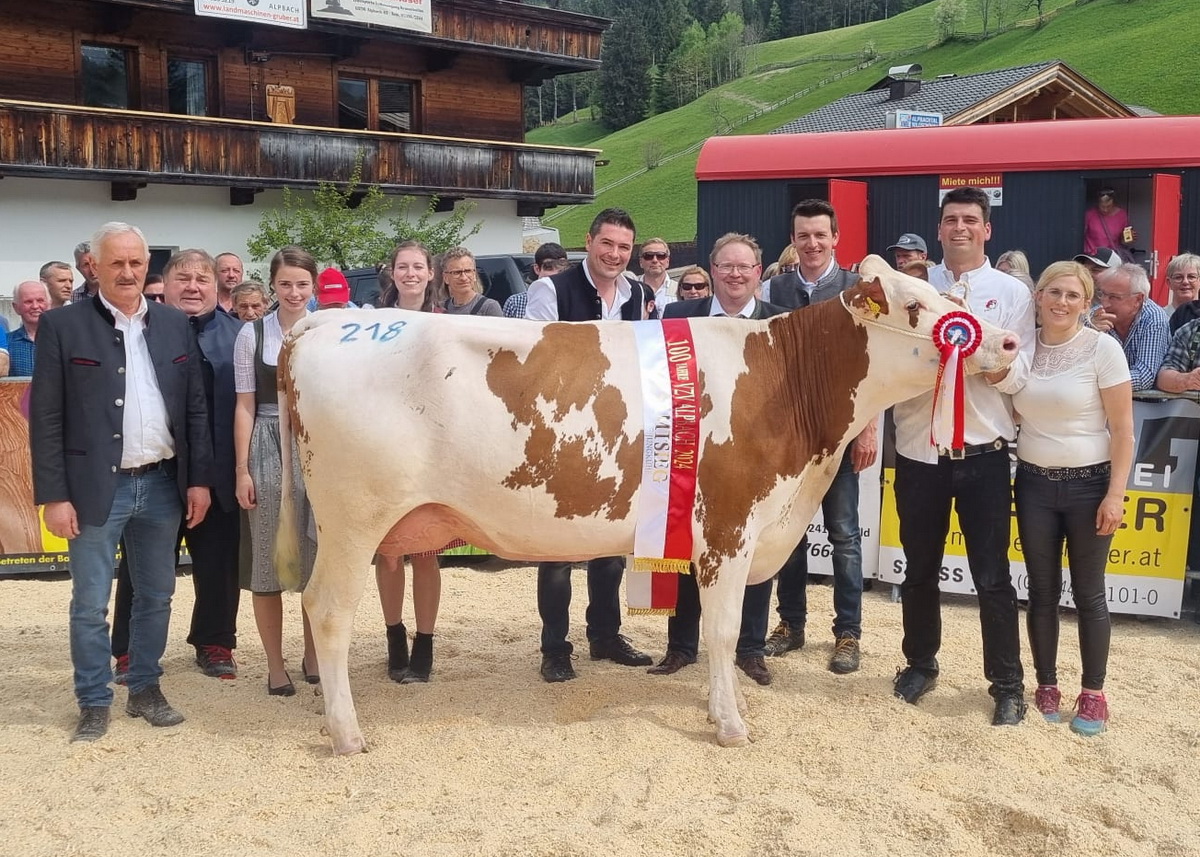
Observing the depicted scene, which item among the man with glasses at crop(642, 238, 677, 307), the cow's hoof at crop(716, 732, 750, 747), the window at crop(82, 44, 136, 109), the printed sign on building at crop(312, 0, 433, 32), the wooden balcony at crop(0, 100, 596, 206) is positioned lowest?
the cow's hoof at crop(716, 732, 750, 747)

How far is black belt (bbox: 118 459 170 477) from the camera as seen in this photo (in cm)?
450

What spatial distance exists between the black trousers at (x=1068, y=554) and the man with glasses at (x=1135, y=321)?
2211mm

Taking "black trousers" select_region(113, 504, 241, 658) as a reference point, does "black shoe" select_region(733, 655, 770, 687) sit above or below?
below

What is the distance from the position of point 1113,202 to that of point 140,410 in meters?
11.3

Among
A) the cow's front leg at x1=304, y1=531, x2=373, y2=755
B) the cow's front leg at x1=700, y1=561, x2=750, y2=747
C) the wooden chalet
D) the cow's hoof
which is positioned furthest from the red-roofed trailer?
the wooden chalet

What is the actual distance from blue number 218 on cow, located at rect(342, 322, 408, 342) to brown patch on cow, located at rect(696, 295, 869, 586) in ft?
4.37

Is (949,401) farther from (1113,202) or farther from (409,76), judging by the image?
(409,76)

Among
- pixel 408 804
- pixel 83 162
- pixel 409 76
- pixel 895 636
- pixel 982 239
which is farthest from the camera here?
pixel 409 76

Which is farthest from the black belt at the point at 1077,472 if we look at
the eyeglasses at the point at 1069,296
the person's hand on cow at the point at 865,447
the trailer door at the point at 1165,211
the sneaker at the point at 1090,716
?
the trailer door at the point at 1165,211

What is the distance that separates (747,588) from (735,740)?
1000 millimetres

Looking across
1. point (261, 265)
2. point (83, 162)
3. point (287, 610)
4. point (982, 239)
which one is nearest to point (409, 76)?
point (261, 265)

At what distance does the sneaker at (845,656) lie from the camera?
17.6 ft

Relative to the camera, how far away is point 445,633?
5.98m

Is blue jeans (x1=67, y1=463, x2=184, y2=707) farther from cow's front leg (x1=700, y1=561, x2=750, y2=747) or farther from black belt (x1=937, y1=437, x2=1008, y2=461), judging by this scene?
black belt (x1=937, y1=437, x2=1008, y2=461)
